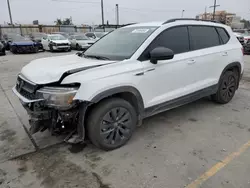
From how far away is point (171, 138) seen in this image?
11.1ft

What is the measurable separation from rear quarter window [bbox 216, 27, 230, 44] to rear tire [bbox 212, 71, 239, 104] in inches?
26.5

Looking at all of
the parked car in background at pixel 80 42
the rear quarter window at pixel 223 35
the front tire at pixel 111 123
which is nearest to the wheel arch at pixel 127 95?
the front tire at pixel 111 123

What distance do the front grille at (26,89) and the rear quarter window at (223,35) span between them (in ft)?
12.2

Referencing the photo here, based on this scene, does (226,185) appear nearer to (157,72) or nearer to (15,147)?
(157,72)

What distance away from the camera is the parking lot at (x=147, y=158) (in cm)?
244

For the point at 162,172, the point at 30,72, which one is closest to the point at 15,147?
the point at 30,72

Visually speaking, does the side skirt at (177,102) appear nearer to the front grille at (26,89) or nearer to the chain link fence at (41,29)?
the front grille at (26,89)

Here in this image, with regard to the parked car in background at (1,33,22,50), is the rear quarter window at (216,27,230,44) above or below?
above

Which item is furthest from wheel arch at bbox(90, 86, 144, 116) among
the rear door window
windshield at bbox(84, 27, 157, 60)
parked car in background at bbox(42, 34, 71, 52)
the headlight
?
parked car in background at bbox(42, 34, 71, 52)

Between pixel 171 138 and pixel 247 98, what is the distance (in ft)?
9.84

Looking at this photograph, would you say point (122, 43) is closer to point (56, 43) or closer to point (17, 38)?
point (56, 43)

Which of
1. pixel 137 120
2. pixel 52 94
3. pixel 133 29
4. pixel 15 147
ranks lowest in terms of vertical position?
pixel 15 147

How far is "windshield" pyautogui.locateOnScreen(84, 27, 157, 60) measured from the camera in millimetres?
3209

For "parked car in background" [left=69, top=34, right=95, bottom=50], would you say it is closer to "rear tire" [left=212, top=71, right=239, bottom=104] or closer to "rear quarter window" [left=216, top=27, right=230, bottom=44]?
"rear quarter window" [left=216, top=27, right=230, bottom=44]
